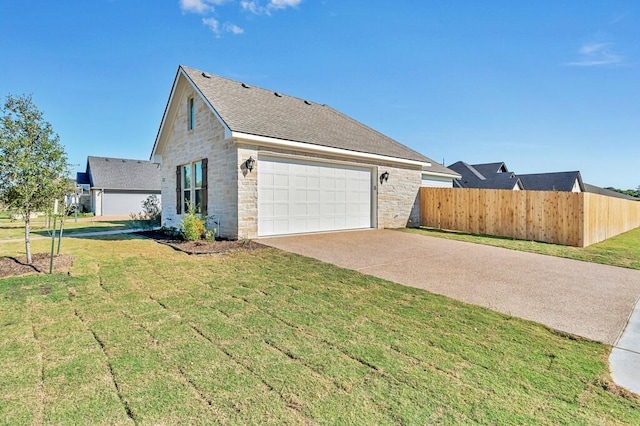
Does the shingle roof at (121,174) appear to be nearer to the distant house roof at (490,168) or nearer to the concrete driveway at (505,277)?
the concrete driveway at (505,277)

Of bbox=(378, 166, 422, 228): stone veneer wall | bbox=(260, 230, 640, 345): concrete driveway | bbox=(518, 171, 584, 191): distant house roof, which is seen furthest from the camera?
bbox=(518, 171, 584, 191): distant house roof

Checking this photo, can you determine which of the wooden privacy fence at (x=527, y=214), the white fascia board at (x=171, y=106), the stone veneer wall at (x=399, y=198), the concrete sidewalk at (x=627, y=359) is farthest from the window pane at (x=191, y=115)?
the concrete sidewalk at (x=627, y=359)

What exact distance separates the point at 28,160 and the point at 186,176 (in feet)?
21.9

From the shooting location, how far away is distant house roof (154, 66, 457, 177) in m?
9.95

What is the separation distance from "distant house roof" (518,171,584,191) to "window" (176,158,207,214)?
32.4 meters

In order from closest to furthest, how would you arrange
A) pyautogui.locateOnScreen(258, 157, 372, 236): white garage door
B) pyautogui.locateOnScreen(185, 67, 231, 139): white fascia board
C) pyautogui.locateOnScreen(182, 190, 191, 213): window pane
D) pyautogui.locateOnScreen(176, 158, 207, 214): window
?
pyautogui.locateOnScreen(185, 67, 231, 139): white fascia board
pyautogui.locateOnScreen(258, 157, 372, 236): white garage door
pyautogui.locateOnScreen(176, 158, 207, 214): window
pyautogui.locateOnScreen(182, 190, 191, 213): window pane

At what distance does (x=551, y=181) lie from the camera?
31922 mm

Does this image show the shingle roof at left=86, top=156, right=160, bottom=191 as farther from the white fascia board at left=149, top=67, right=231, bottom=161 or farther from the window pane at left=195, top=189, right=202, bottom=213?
the window pane at left=195, top=189, right=202, bottom=213

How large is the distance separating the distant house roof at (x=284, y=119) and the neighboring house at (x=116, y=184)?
62.3 ft

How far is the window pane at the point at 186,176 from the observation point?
40.4 ft

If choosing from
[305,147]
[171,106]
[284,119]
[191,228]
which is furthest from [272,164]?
[171,106]

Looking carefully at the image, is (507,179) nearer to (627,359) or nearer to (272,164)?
(272,164)

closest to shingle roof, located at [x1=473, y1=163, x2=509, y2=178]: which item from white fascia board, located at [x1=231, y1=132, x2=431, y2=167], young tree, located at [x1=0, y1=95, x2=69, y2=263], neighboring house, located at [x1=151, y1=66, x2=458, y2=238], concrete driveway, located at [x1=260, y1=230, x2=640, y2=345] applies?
neighboring house, located at [x1=151, y1=66, x2=458, y2=238]

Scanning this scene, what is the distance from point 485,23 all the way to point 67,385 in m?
13.3
